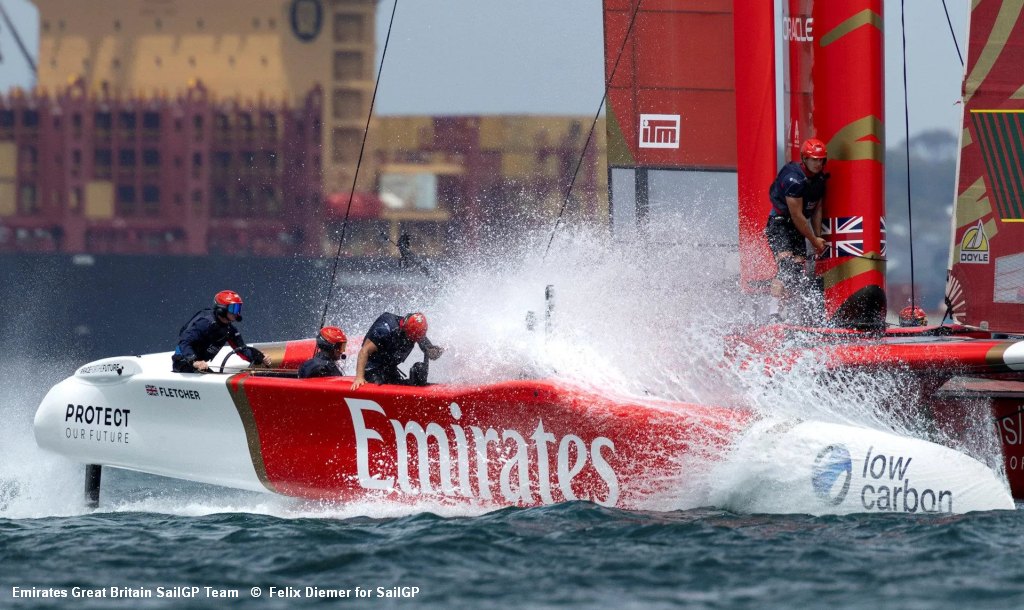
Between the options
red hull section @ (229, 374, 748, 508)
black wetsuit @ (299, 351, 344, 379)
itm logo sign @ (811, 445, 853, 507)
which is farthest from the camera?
black wetsuit @ (299, 351, 344, 379)

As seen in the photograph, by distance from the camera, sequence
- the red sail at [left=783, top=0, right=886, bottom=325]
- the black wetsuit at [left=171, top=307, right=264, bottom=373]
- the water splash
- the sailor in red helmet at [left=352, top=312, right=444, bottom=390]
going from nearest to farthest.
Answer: the water splash, the sailor in red helmet at [left=352, top=312, right=444, bottom=390], the red sail at [left=783, top=0, right=886, bottom=325], the black wetsuit at [left=171, top=307, right=264, bottom=373]

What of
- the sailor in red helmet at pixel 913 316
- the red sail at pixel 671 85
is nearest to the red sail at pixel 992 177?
the red sail at pixel 671 85

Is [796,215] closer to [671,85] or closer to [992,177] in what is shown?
[992,177]

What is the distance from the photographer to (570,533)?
5383mm

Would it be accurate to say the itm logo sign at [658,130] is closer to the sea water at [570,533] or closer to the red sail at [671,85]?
→ the red sail at [671,85]

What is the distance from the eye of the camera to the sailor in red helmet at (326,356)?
23.0ft

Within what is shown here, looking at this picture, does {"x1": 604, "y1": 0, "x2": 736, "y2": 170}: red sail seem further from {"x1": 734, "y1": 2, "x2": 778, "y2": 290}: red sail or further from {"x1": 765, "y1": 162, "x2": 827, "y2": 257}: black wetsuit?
{"x1": 765, "y1": 162, "x2": 827, "y2": 257}: black wetsuit

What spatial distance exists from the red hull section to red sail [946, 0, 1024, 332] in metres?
2.21

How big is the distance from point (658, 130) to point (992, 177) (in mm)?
2156

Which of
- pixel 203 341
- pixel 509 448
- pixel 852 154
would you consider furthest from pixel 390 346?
pixel 852 154

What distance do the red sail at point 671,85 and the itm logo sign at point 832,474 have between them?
10.3ft

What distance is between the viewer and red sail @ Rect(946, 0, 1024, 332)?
7.22 metres

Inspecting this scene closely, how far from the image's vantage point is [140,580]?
4.86m

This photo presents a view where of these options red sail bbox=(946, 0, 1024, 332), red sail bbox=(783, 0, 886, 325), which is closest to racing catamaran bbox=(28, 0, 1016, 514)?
red sail bbox=(783, 0, 886, 325)
